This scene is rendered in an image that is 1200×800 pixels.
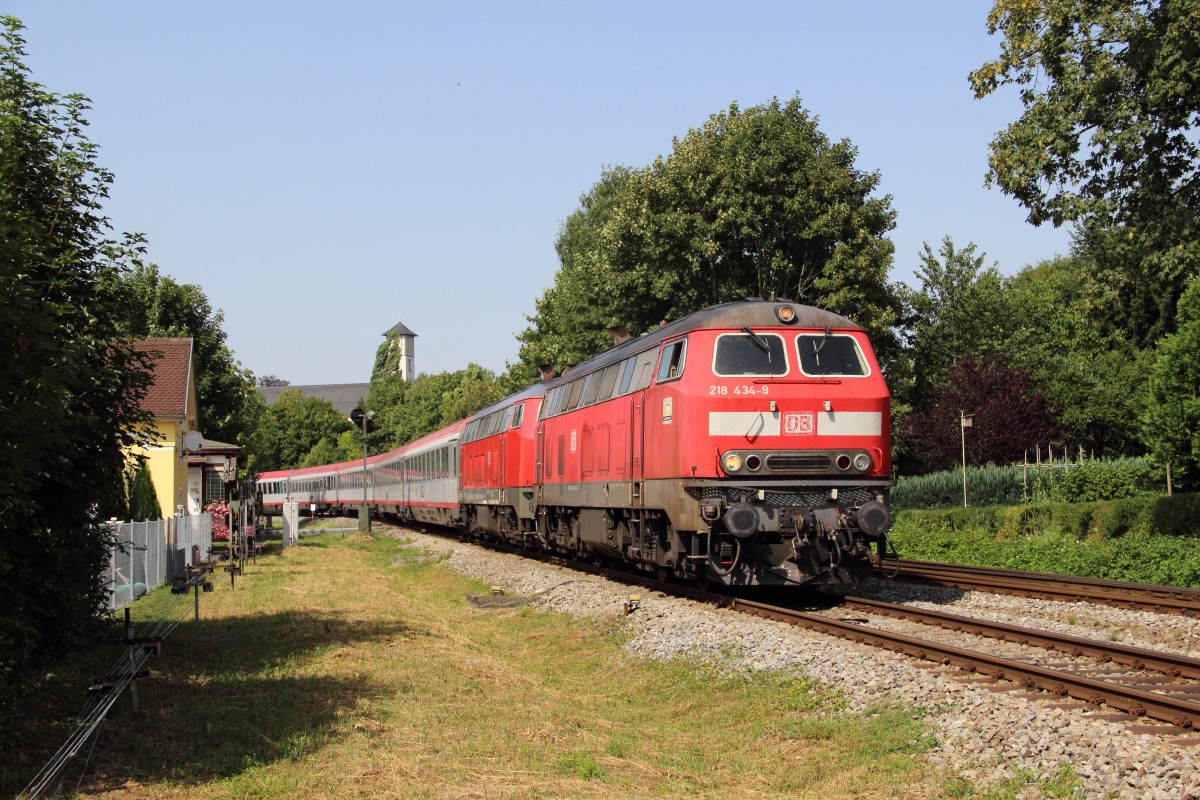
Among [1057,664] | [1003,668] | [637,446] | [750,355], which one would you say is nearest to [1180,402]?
[637,446]

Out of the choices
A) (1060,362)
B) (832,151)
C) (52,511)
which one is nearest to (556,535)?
(52,511)

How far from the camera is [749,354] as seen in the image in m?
13.9

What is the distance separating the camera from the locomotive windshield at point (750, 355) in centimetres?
1377

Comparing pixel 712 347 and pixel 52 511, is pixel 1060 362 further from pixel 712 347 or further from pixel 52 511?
pixel 52 511

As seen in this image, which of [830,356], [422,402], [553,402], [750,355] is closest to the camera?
[750,355]

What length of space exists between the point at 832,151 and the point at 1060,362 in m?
20.3

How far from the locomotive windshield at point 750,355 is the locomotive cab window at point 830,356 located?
11.5 inches

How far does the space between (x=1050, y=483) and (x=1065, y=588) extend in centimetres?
1681

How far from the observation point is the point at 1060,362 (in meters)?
49.1

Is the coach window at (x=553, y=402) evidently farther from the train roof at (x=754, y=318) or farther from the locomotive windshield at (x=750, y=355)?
the locomotive windshield at (x=750, y=355)

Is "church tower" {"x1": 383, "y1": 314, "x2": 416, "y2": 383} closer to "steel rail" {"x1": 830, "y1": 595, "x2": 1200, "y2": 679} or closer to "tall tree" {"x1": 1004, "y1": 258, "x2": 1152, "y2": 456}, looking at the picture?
"tall tree" {"x1": 1004, "y1": 258, "x2": 1152, "y2": 456}

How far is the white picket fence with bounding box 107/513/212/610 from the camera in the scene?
16.8 m

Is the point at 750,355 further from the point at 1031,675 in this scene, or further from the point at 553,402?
the point at 553,402

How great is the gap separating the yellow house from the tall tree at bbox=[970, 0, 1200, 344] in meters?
21.3
